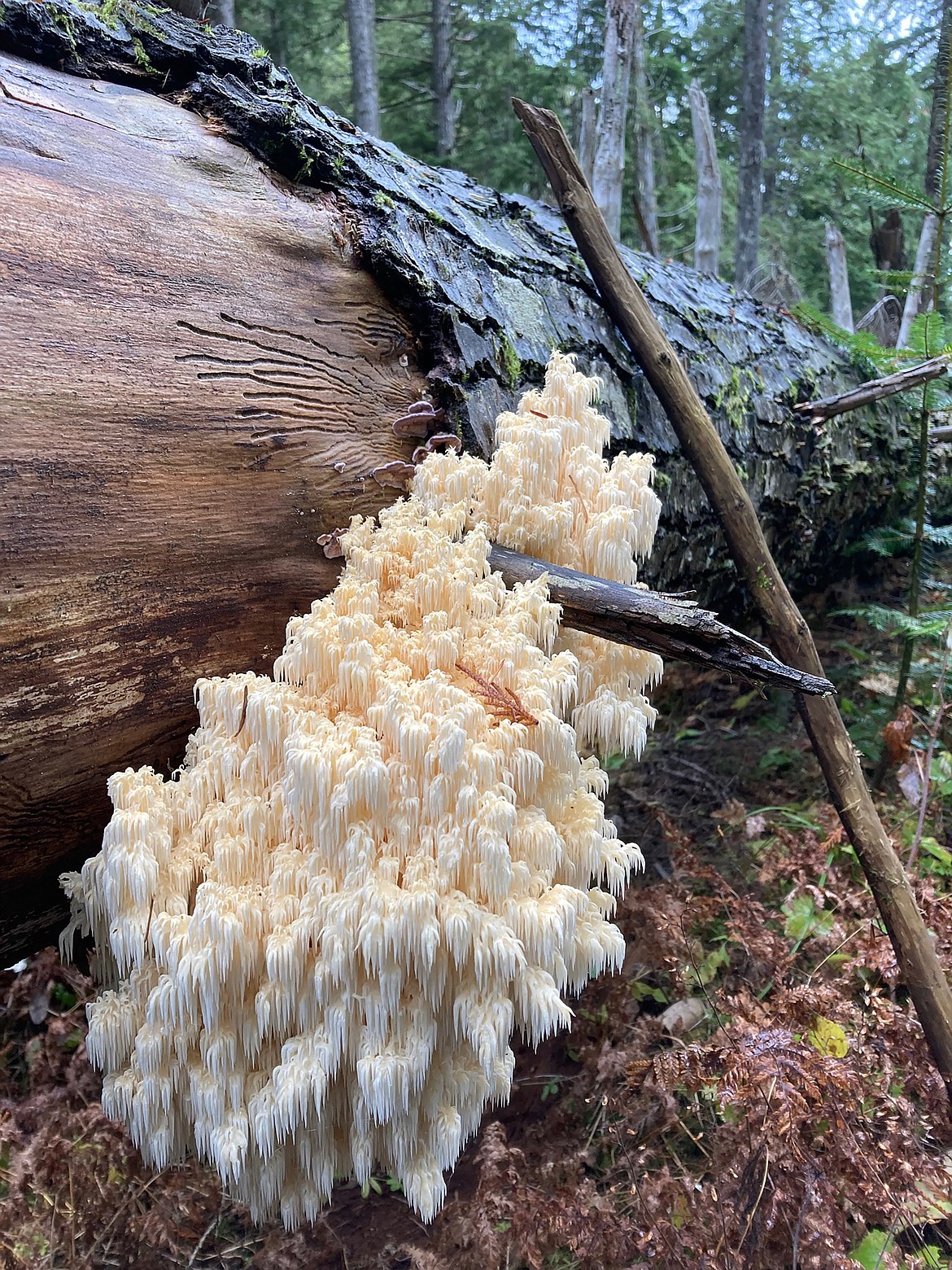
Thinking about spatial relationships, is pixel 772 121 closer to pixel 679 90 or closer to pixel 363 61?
Result: pixel 679 90

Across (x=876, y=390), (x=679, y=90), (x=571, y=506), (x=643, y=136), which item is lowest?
(x=571, y=506)

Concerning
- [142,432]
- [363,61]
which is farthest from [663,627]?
[363,61]

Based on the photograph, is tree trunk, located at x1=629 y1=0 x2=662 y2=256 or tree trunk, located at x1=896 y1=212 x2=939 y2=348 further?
tree trunk, located at x1=629 y1=0 x2=662 y2=256

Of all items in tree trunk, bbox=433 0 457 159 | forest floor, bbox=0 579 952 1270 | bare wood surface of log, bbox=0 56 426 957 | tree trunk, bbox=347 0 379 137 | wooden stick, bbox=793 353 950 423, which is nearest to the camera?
bare wood surface of log, bbox=0 56 426 957

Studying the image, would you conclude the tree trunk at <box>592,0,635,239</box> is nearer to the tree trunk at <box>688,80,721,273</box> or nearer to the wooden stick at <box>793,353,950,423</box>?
the tree trunk at <box>688,80,721,273</box>

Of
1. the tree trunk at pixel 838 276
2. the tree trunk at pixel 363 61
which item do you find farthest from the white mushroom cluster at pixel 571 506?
the tree trunk at pixel 363 61

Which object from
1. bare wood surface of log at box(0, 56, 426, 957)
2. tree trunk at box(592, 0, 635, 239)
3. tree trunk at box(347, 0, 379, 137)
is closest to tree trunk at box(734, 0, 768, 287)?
tree trunk at box(592, 0, 635, 239)

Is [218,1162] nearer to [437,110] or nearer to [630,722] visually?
[630,722]
